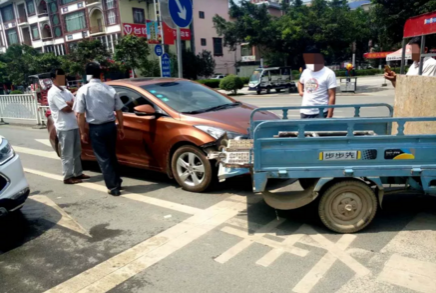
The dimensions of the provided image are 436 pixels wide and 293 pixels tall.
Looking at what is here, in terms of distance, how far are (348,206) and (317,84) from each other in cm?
205

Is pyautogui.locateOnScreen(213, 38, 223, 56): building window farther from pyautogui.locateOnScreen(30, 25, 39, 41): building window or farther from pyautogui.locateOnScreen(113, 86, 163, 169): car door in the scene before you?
pyautogui.locateOnScreen(113, 86, 163, 169): car door

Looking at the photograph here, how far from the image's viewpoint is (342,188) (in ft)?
11.6

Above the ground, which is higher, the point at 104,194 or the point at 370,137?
the point at 370,137

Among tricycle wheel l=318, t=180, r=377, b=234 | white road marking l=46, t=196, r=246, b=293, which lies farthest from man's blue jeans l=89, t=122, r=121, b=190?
tricycle wheel l=318, t=180, r=377, b=234

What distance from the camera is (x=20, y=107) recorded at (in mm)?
13344

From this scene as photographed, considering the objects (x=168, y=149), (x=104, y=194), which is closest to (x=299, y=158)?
(x=168, y=149)

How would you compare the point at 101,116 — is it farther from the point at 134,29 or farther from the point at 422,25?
the point at 134,29

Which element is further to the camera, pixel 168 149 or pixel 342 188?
pixel 168 149

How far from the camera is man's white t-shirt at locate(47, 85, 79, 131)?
18.1ft

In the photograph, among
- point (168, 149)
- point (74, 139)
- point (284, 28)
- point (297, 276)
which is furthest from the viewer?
point (284, 28)

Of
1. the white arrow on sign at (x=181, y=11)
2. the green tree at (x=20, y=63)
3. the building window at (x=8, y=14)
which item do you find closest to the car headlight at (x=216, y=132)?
the white arrow on sign at (x=181, y=11)

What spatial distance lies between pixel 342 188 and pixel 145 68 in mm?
27772

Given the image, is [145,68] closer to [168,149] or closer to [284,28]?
[284,28]

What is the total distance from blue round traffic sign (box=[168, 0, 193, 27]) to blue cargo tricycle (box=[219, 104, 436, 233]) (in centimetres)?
418
